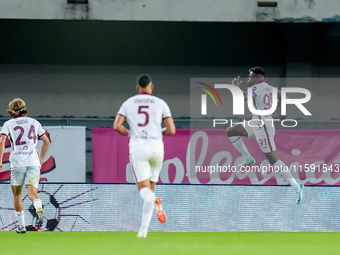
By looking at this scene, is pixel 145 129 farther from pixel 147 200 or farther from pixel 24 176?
pixel 24 176

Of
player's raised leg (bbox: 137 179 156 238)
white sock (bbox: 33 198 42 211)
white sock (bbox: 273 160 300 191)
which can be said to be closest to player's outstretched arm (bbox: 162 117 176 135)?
player's raised leg (bbox: 137 179 156 238)

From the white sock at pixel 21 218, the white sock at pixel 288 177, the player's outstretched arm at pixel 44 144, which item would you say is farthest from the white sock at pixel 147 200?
the white sock at pixel 288 177

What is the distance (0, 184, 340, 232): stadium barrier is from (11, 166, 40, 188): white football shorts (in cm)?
85

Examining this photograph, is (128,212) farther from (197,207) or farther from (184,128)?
(184,128)

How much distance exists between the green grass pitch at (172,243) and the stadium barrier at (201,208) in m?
0.40

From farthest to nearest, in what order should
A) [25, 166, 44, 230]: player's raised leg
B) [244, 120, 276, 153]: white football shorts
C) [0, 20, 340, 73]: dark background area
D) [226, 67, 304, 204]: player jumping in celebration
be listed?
[0, 20, 340, 73]: dark background area < [244, 120, 276, 153]: white football shorts < [226, 67, 304, 204]: player jumping in celebration < [25, 166, 44, 230]: player's raised leg

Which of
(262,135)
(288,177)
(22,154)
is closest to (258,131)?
(262,135)

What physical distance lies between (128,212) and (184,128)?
6.43m

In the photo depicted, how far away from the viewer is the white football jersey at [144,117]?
958 centimetres

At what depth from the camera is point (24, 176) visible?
1145 cm

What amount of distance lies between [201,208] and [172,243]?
2779mm

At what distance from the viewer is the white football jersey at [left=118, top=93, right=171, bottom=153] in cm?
958

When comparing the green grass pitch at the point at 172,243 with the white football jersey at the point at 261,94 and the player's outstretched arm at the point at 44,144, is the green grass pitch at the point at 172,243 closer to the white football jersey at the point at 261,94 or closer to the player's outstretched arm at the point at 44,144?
the player's outstretched arm at the point at 44,144

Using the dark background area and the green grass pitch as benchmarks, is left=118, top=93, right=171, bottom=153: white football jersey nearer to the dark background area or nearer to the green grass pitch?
the green grass pitch
